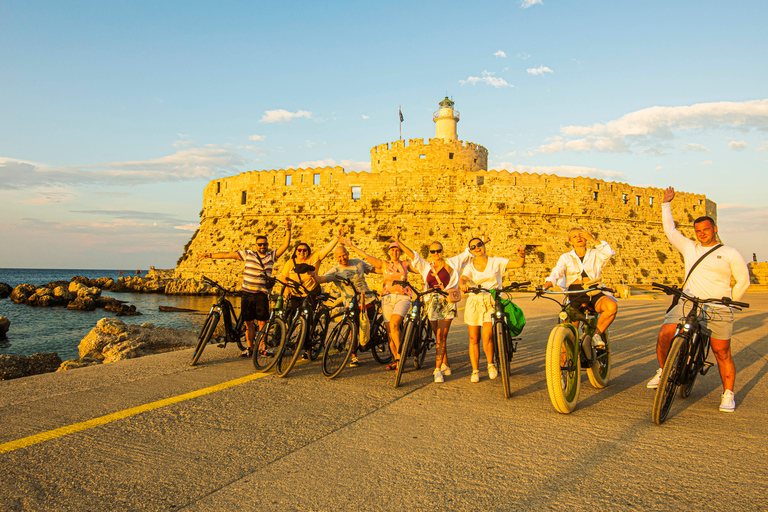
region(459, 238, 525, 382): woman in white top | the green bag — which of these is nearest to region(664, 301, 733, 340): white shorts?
the green bag

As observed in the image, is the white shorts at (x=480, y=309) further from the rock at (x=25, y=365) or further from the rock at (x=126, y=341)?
the rock at (x=25, y=365)

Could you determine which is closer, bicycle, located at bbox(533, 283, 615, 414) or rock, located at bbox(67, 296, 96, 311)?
bicycle, located at bbox(533, 283, 615, 414)

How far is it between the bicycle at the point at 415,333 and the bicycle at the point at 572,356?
138 centimetres

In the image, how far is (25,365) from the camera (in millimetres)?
7609

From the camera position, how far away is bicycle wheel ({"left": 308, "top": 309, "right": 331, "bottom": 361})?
587 cm

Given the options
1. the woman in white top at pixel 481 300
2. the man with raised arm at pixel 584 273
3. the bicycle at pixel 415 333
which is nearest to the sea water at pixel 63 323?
the bicycle at pixel 415 333

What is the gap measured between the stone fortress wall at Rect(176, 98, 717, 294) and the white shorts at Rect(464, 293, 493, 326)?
73.6 ft

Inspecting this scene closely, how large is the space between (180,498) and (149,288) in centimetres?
3896

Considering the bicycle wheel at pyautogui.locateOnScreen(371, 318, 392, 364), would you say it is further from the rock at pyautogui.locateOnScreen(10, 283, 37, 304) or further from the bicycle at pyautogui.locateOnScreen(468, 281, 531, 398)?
the rock at pyautogui.locateOnScreen(10, 283, 37, 304)

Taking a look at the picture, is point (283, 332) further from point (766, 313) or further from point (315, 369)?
point (766, 313)

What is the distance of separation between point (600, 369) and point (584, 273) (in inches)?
45.0

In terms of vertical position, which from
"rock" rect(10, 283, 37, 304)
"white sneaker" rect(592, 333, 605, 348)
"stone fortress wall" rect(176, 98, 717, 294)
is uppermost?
"stone fortress wall" rect(176, 98, 717, 294)

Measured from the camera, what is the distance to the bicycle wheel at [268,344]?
5.73 m

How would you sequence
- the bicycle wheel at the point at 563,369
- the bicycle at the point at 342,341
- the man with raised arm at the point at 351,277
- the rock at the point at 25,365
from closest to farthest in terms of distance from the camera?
the bicycle wheel at the point at 563,369
the bicycle at the point at 342,341
the man with raised arm at the point at 351,277
the rock at the point at 25,365
